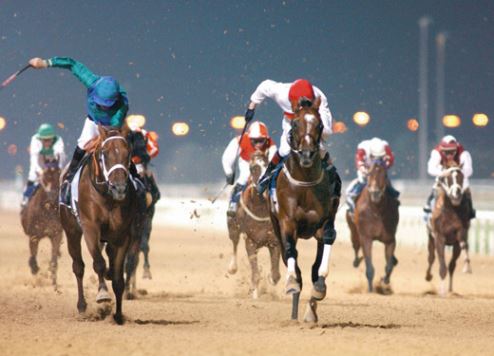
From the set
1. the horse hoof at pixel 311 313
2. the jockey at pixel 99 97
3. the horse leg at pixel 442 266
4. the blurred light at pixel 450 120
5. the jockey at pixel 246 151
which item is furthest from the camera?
the blurred light at pixel 450 120

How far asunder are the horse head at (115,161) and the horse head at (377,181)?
303 inches

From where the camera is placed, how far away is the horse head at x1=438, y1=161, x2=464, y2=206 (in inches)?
731

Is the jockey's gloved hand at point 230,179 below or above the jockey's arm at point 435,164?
below

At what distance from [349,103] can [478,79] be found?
59.2 ft

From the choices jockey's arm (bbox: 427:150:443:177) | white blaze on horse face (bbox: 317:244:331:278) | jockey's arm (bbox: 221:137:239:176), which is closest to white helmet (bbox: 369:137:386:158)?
jockey's arm (bbox: 427:150:443:177)

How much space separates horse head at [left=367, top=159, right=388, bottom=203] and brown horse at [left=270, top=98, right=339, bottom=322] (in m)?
6.27

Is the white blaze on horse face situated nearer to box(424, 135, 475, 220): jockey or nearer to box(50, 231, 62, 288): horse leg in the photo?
box(424, 135, 475, 220): jockey

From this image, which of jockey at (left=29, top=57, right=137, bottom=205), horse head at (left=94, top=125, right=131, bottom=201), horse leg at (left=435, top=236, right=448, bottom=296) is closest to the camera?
horse head at (left=94, top=125, right=131, bottom=201)

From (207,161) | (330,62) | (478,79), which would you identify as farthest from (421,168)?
(330,62)

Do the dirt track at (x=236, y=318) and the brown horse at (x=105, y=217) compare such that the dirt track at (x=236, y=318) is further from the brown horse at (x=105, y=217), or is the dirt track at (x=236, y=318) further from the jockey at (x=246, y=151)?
the jockey at (x=246, y=151)

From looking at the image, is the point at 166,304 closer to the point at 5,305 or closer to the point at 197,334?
the point at 5,305

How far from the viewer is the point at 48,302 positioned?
1529cm

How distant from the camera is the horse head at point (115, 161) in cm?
1184

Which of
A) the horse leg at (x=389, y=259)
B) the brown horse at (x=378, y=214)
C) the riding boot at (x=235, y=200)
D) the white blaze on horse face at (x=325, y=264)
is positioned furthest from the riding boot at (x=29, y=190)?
the white blaze on horse face at (x=325, y=264)
